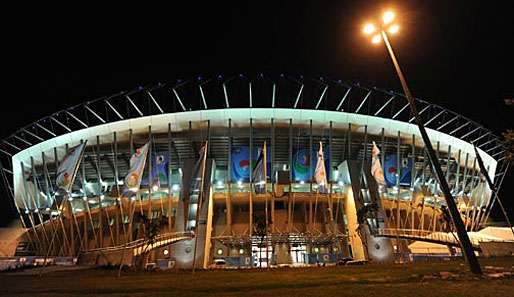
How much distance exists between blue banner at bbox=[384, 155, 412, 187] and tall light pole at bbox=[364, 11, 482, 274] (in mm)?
39939

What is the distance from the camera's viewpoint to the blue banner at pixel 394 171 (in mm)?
53312

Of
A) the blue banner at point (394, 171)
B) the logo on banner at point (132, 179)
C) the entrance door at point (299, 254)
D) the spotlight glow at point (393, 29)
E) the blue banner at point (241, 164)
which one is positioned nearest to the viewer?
the spotlight glow at point (393, 29)

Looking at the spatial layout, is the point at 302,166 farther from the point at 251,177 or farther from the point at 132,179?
the point at 132,179

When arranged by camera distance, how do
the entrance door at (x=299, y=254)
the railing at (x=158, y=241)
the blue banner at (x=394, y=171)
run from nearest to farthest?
1. the railing at (x=158, y=241)
2. the entrance door at (x=299, y=254)
3. the blue banner at (x=394, y=171)

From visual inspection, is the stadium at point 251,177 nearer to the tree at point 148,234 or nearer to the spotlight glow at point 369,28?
the tree at point 148,234

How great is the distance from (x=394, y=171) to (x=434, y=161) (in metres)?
41.9

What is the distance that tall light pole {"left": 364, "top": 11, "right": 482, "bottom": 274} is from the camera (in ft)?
42.2

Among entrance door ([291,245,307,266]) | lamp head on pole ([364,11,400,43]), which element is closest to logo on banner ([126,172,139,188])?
lamp head on pole ([364,11,400,43])

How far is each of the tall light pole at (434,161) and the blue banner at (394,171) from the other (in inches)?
1572

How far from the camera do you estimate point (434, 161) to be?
14.3 metres

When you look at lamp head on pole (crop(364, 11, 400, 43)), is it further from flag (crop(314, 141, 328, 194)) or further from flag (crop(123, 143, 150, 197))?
flag (crop(314, 141, 328, 194))

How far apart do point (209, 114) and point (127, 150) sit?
14.0 metres

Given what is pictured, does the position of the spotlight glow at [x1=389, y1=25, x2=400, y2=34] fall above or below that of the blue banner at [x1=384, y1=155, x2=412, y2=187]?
above

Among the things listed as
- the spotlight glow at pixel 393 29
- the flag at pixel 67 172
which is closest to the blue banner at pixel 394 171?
the spotlight glow at pixel 393 29
